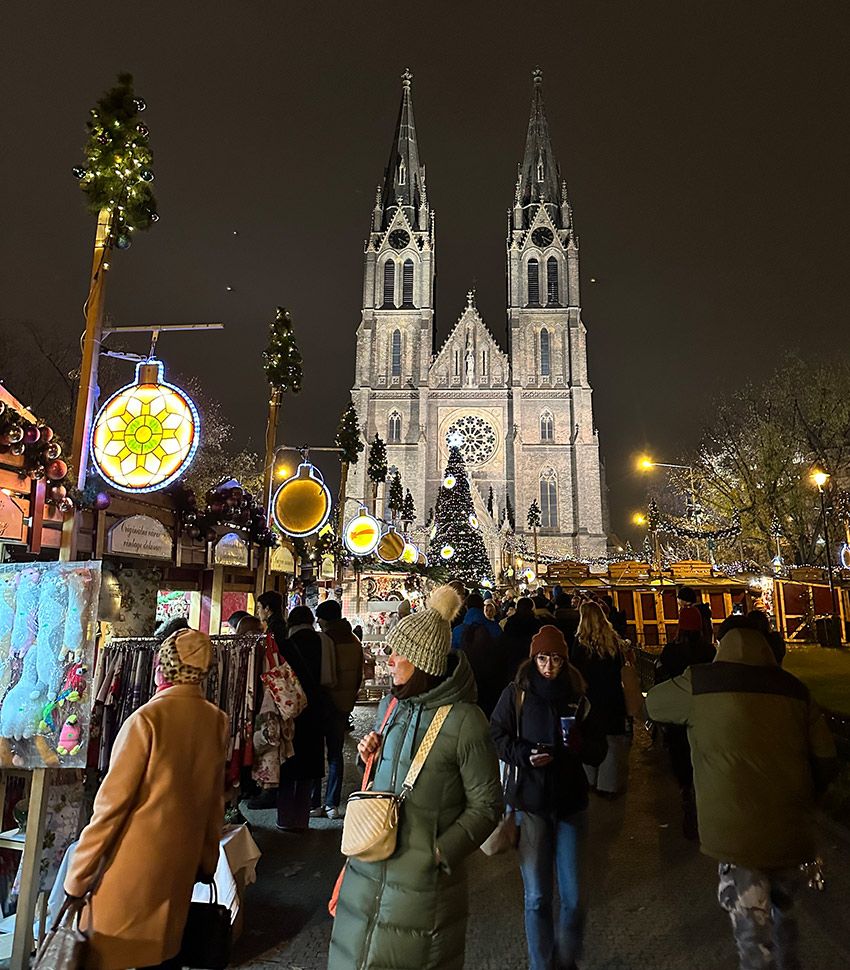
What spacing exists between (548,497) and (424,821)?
4384 cm

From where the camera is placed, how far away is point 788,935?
2.45m

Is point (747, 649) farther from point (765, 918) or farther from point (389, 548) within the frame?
point (389, 548)

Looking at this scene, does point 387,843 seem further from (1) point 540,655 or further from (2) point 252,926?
(2) point 252,926

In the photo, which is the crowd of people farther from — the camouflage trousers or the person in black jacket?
the person in black jacket

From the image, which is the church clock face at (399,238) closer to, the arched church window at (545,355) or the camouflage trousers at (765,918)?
Result: the arched church window at (545,355)

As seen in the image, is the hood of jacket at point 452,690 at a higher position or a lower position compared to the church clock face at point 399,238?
lower

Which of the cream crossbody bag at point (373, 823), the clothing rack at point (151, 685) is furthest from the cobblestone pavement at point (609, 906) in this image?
the cream crossbody bag at point (373, 823)

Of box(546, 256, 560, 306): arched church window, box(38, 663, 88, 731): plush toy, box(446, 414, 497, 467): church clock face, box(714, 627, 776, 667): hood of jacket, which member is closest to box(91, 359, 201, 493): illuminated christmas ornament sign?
box(38, 663, 88, 731): plush toy

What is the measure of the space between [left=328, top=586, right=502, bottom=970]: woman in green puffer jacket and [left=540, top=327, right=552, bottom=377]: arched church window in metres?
46.3

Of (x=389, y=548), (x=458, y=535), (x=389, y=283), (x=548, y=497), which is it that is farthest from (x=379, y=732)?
(x=389, y=283)

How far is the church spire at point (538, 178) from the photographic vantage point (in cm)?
5109

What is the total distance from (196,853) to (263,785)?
2.34 meters

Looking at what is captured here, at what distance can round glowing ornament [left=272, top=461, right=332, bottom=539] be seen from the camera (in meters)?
9.05

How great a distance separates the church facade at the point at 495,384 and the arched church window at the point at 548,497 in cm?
10
